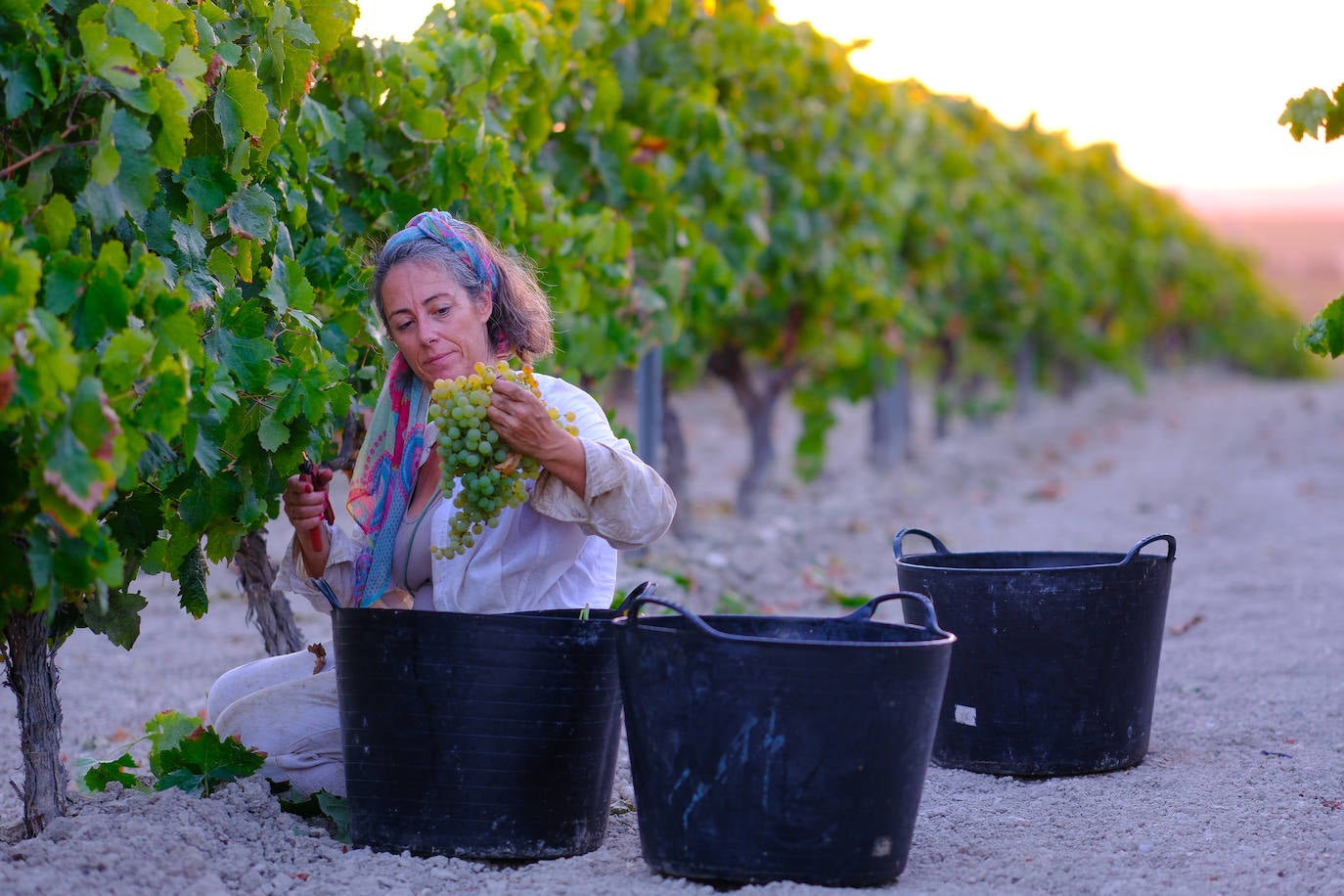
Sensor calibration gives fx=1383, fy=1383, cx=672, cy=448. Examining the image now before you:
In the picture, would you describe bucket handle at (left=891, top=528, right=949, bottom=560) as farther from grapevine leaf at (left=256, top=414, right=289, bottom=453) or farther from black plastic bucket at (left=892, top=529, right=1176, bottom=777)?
grapevine leaf at (left=256, top=414, right=289, bottom=453)

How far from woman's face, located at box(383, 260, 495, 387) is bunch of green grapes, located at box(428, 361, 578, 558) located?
249mm

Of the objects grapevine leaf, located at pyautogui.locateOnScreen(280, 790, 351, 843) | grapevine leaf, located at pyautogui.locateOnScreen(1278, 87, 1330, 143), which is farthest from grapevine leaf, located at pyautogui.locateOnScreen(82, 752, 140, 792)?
grapevine leaf, located at pyautogui.locateOnScreen(1278, 87, 1330, 143)

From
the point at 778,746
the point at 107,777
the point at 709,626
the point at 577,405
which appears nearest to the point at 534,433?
the point at 577,405

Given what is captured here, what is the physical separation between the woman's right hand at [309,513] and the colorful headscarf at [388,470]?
76mm

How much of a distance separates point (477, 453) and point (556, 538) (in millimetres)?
392

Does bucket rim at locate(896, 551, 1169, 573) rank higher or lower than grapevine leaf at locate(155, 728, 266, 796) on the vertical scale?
higher

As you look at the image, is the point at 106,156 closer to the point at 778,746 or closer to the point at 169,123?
the point at 169,123

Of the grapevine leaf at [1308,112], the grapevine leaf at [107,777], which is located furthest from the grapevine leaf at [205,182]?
the grapevine leaf at [1308,112]

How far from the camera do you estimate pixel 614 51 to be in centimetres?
643

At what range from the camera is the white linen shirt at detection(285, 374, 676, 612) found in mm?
2537

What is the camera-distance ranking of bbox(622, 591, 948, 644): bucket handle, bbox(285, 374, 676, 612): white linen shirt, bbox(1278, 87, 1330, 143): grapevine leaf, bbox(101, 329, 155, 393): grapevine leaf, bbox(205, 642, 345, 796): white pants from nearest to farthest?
bbox(101, 329, 155, 393): grapevine leaf → bbox(622, 591, 948, 644): bucket handle → bbox(285, 374, 676, 612): white linen shirt → bbox(1278, 87, 1330, 143): grapevine leaf → bbox(205, 642, 345, 796): white pants

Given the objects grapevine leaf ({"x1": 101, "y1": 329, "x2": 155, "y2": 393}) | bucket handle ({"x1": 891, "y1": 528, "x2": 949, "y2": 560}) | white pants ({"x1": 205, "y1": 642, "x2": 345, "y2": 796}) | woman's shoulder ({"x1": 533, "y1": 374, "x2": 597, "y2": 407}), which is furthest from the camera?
bucket handle ({"x1": 891, "y1": 528, "x2": 949, "y2": 560})

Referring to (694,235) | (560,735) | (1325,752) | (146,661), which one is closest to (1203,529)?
(694,235)

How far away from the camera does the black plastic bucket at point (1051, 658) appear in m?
3.33
